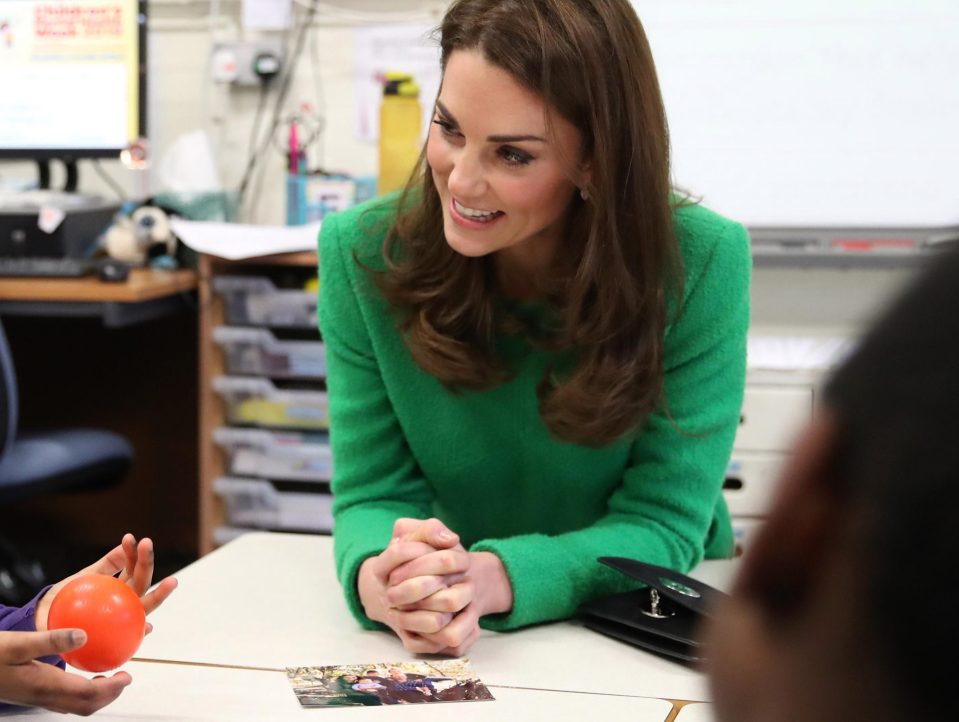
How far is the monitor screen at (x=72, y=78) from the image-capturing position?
2.47 m

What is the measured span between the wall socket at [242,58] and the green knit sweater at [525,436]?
5.00 ft

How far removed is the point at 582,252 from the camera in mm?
1206

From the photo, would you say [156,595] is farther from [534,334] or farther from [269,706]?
[534,334]

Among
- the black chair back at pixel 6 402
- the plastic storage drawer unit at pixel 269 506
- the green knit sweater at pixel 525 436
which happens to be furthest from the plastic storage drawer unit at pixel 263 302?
the green knit sweater at pixel 525 436

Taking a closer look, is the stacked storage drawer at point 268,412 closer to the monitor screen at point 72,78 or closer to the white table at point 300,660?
the monitor screen at point 72,78

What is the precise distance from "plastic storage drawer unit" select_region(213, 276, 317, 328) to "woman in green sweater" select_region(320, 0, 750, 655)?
1.08 metres

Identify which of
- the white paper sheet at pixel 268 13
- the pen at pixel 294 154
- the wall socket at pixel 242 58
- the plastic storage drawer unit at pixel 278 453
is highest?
the white paper sheet at pixel 268 13

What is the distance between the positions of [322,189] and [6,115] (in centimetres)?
72

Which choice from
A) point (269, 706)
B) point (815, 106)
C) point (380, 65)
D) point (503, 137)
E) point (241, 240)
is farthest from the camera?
point (380, 65)

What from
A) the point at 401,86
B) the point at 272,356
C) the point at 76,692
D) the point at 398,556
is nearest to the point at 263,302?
the point at 272,356

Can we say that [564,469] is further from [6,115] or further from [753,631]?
[6,115]

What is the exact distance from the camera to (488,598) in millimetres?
1009

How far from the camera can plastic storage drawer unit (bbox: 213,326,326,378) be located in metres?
2.38

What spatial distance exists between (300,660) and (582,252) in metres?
0.51
